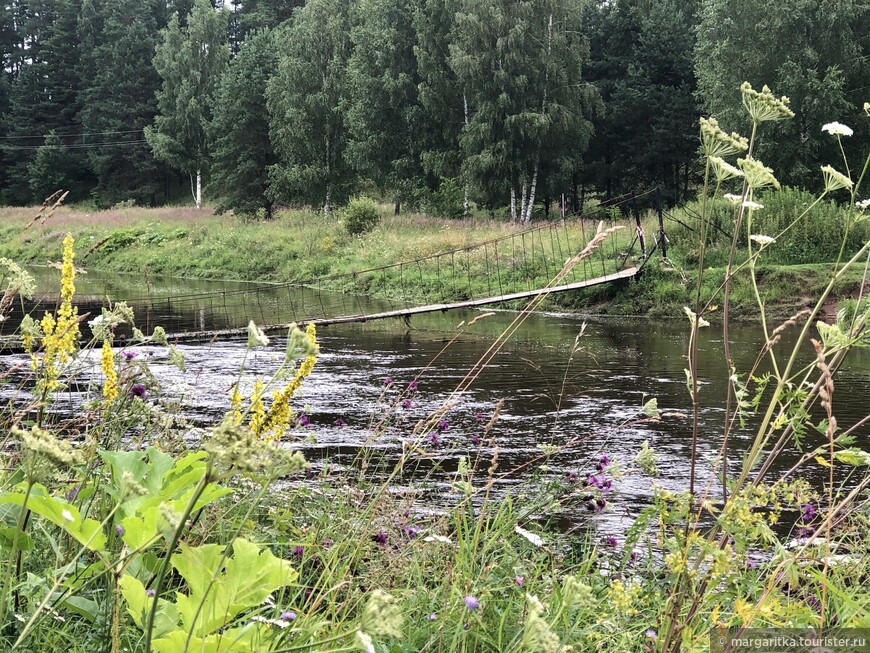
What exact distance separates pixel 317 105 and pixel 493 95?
6.85 metres

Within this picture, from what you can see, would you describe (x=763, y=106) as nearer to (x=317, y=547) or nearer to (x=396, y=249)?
(x=317, y=547)

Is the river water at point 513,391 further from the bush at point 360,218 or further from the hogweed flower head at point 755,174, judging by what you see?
the bush at point 360,218

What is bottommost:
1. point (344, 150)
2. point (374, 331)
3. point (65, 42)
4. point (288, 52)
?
point (374, 331)

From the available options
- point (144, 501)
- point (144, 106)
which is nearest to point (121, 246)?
point (144, 106)

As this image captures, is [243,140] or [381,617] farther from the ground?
[243,140]

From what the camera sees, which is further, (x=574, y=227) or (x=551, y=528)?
(x=574, y=227)

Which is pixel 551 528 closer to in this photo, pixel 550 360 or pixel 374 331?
pixel 550 360

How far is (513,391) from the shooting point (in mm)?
8164

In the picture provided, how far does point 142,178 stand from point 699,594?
4893 cm

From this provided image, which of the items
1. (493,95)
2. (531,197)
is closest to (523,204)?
(531,197)

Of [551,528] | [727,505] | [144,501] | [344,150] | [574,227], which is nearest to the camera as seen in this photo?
[144,501]

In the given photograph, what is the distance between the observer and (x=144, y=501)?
118 centimetres

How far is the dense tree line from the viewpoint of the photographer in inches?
874

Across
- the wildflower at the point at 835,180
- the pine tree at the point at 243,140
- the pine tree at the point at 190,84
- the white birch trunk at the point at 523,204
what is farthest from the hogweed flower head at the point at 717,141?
the pine tree at the point at 190,84
